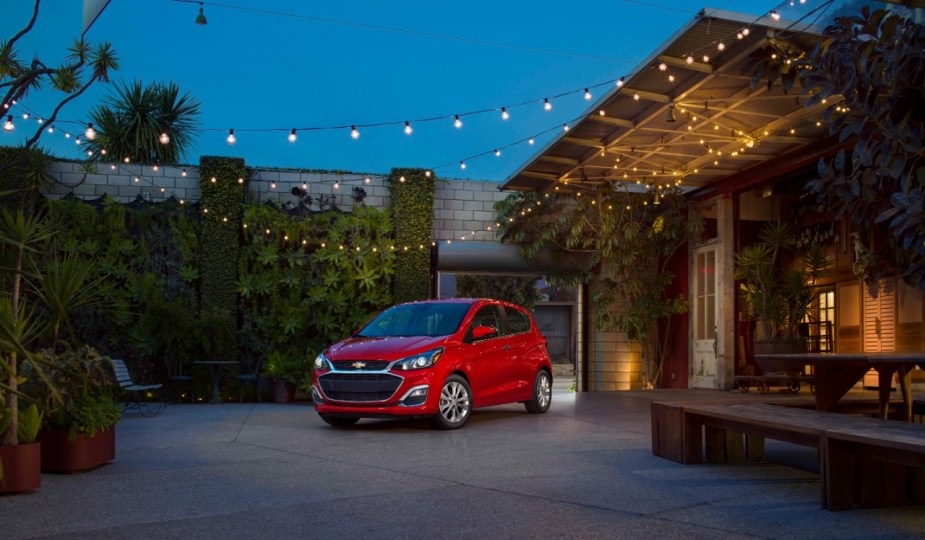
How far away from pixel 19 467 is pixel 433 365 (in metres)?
4.54

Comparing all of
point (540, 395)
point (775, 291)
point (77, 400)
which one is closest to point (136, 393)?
point (540, 395)

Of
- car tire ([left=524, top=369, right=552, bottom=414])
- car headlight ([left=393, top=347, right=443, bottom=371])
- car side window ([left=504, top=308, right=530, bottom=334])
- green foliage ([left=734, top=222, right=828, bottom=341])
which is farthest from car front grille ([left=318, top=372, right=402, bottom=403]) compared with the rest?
green foliage ([left=734, top=222, right=828, bottom=341])

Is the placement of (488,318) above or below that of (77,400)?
above

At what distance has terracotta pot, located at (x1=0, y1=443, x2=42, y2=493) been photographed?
5.81m

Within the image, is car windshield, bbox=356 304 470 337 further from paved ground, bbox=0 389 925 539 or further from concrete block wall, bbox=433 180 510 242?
concrete block wall, bbox=433 180 510 242

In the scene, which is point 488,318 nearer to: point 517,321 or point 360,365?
point 517,321

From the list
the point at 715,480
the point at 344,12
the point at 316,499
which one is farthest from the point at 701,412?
the point at 344,12

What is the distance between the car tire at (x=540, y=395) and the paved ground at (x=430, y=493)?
206 cm

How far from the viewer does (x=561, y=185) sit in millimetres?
15344

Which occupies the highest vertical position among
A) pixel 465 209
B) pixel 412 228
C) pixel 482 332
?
pixel 465 209

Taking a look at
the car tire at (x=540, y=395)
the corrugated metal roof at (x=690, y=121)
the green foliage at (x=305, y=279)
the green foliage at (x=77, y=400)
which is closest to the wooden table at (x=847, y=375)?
the corrugated metal roof at (x=690, y=121)

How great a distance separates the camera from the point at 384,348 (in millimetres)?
9695

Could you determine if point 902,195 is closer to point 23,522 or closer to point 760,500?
point 760,500

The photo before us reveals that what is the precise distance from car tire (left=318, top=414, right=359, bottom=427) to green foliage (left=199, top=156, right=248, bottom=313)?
17.1 ft
